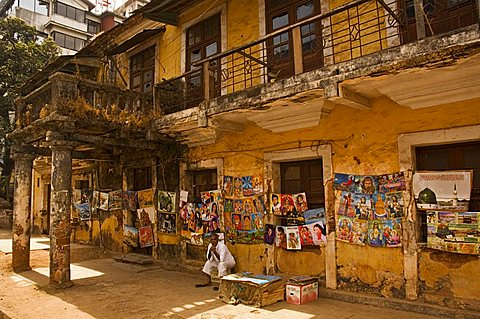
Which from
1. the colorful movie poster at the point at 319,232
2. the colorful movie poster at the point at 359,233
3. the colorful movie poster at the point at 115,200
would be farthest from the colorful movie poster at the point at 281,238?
the colorful movie poster at the point at 115,200

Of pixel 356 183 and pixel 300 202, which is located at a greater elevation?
pixel 356 183

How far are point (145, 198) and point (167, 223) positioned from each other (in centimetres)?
129

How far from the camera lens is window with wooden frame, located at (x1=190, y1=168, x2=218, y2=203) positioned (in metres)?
9.52

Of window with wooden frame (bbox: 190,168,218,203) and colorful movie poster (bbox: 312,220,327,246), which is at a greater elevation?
window with wooden frame (bbox: 190,168,218,203)

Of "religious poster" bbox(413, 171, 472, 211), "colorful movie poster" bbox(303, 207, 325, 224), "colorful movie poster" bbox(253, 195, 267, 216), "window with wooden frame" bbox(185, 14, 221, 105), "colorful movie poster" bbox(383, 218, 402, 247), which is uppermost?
"window with wooden frame" bbox(185, 14, 221, 105)

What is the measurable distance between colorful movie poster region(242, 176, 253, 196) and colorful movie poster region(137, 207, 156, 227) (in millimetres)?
3474

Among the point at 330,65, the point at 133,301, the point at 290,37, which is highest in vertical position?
the point at 290,37


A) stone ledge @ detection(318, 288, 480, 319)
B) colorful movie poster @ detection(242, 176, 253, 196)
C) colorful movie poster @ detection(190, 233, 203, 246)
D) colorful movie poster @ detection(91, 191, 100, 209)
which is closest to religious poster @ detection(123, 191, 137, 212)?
colorful movie poster @ detection(91, 191, 100, 209)

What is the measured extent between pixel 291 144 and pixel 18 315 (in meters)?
5.87

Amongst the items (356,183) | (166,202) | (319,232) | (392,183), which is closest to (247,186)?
(319,232)

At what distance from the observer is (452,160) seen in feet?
19.1

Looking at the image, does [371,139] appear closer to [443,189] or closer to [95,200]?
[443,189]

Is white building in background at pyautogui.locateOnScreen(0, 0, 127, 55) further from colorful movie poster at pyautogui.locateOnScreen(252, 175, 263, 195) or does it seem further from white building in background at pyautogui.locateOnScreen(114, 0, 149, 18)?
colorful movie poster at pyautogui.locateOnScreen(252, 175, 263, 195)

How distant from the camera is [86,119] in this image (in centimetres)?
782
